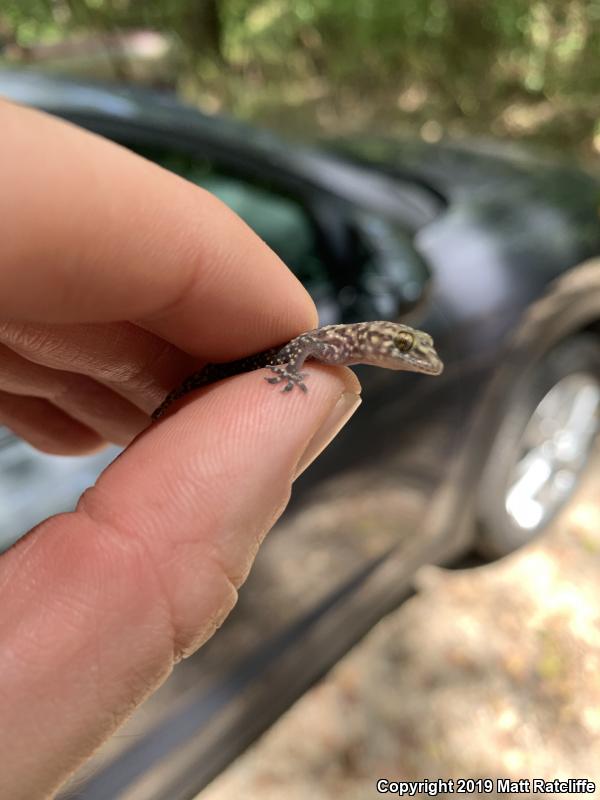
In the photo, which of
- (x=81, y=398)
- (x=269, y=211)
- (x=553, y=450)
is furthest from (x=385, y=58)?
(x=81, y=398)

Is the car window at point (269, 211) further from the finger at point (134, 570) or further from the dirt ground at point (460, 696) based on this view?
the dirt ground at point (460, 696)

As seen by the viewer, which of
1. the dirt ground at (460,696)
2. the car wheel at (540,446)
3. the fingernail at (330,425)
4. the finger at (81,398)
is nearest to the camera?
the fingernail at (330,425)

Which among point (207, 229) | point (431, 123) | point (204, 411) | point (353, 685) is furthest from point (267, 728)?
point (431, 123)

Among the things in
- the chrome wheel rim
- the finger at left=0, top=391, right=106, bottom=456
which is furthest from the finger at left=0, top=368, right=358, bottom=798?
the chrome wheel rim

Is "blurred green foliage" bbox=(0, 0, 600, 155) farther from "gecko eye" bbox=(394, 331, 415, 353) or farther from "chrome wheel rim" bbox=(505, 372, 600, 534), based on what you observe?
"gecko eye" bbox=(394, 331, 415, 353)

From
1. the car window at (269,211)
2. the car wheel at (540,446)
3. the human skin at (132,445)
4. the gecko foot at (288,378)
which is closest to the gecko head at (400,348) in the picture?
the human skin at (132,445)

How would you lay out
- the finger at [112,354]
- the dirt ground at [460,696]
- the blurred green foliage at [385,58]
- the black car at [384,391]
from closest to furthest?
the finger at [112,354] < the black car at [384,391] < the dirt ground at [460,696] < the blurred green foliage at [385,58]
